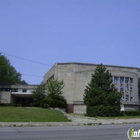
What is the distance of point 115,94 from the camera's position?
37.3 meters

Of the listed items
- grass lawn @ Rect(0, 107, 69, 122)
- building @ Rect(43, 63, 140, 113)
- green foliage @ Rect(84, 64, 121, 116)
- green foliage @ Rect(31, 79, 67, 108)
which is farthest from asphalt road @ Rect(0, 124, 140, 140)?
building @ Rect(43, 63, 140, 113)

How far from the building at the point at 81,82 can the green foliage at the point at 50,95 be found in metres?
2.77

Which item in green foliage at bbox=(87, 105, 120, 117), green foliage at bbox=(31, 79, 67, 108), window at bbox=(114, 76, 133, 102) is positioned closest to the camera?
green foliage at bbox=(87, 105, 120, 117)

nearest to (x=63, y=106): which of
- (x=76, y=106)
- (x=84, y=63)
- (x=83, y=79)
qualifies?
(x=76, y=106)

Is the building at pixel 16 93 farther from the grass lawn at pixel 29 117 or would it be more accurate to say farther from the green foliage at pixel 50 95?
the grass lawn at pixel 29 117

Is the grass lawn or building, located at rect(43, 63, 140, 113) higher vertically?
building, located at rect(43, 63, 140, 113)

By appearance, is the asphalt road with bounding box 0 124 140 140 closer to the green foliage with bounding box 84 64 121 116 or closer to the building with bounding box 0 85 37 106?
the green foliage with bounding box 84 64 121 116

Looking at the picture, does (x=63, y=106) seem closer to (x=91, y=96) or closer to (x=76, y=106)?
(x=76, y=106)

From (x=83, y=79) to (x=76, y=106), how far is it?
22.8 feet

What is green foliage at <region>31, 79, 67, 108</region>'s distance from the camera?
157 feet

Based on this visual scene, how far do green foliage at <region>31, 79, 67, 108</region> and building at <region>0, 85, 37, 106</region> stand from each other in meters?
12.8

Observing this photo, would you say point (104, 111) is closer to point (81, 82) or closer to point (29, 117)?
point (29, 117)

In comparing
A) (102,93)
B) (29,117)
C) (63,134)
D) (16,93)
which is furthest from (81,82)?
(63,134)

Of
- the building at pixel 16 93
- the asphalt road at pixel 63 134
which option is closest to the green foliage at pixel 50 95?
the building at pixel 16 93
